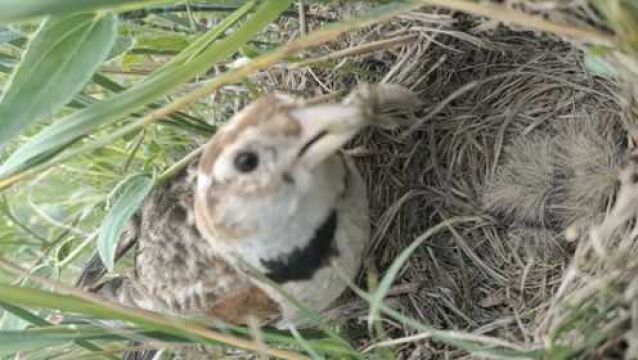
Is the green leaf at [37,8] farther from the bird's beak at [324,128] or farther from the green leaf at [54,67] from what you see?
the bird's beak at [324,128]

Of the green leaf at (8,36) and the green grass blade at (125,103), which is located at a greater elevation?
the green leaf at (8,36)

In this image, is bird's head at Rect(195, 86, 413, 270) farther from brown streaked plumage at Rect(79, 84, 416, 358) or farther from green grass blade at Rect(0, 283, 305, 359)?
green grass blade at Rect(0, 283, 305, 359)

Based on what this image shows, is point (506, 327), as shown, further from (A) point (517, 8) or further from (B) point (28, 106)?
(B) point (28, 106)

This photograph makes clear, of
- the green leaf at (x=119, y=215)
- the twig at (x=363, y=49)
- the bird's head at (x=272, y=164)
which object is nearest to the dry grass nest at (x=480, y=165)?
the twig at (x=363, y=49)

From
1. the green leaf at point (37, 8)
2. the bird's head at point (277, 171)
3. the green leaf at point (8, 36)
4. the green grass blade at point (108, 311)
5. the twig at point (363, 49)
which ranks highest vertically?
the green leaf at point (8, 36)

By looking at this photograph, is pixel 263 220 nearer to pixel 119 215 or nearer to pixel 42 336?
pixel 119 215

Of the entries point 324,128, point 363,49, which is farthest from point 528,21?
point 363,49
